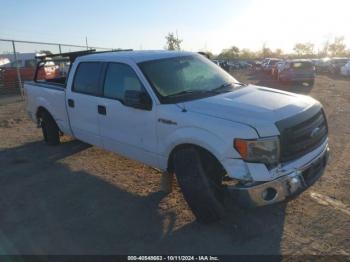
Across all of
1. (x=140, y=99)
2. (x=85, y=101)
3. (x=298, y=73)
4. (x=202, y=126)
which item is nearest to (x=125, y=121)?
(x=140, y=99)

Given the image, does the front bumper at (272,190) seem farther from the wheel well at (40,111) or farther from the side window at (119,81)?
the wheel well at (40,111)

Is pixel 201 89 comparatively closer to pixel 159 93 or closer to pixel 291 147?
pixel 159 93

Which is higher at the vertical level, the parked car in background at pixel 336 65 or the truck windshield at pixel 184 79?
the truck windshield at pixel 184 79

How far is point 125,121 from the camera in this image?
16.6ft

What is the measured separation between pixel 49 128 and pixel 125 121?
310cm

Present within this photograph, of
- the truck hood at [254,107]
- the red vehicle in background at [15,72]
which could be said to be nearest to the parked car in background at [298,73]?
the red vehicle in background at [15,72]

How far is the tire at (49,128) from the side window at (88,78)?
5.27ft

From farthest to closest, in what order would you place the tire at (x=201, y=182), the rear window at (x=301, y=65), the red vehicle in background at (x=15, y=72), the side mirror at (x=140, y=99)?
the red vehicle in background at (x=15, y=72)
the rear window at (x=301, y=65)
the side mirror at (x=140, y=99)
the tire at (x=201, y=182)

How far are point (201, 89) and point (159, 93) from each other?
0.57 metres

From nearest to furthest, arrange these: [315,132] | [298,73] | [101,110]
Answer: [315,132] → [101,110] → [298,73]

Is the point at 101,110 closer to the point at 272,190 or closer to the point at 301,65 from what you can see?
the point at 272,190

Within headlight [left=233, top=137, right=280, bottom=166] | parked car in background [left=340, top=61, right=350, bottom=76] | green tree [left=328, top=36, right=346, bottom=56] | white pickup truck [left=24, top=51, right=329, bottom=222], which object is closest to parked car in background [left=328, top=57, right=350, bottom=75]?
parked car in background [left=340, top=61, right=350, bottom=76]

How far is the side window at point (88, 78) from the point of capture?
5676mm

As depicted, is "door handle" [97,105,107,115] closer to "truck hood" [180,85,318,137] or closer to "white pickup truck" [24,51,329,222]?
"white pickup truck" [24,51,329,222]
